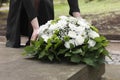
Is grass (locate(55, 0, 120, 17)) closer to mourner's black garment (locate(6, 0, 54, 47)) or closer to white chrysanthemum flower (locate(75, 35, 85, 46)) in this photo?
mourner's black garment (locate(6, 0, 54, 47))

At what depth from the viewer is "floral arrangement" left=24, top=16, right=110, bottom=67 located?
273cm

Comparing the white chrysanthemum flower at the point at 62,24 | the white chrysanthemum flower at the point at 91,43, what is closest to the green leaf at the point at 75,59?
the white chrysanthemum flower at the point at 91,43

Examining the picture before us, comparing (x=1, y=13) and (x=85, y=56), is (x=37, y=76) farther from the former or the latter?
(x=1, y=13)

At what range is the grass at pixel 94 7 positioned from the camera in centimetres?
688

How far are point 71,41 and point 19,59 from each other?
0.41 meters

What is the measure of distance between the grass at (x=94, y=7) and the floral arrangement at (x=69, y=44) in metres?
4.06

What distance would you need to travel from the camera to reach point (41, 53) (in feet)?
9.05


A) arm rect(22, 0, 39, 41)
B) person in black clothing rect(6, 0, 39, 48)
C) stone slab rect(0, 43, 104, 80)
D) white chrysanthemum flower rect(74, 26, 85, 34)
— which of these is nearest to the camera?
stone slab rect(0, 43, 104, 80)

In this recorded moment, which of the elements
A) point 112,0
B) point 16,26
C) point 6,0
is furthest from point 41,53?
point 6,0

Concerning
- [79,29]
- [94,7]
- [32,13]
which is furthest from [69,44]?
[94,7]

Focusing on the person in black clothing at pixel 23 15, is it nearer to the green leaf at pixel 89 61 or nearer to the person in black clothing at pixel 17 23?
the person in black clothing at pixel 17 23

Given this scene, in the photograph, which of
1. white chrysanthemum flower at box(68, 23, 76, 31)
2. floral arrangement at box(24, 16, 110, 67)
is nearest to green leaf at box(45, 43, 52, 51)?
floral arrangement at box(24, 16, 110, 67)

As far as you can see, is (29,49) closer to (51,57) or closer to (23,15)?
(51,57)

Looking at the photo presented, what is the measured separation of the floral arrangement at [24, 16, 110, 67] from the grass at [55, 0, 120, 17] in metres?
4.06
